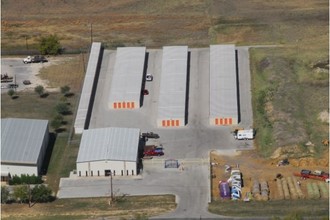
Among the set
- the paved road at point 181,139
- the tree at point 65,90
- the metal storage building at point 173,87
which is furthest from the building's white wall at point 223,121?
the tree at point 65,90

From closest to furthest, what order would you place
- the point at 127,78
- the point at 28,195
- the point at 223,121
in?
1. the point at 28,195
2. the point at 223,121
3. the point at 127,78

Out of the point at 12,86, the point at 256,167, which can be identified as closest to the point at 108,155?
the point at 256,167

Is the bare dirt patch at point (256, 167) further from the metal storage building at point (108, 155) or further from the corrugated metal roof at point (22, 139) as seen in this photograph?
the corrugated metal roof at point (22, 139)

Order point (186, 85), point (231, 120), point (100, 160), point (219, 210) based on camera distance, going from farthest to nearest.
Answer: point (186, 85) → point (231, 120) → point (100, 160) → point (219, 210)

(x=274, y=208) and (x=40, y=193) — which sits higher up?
(x=40, y=193)

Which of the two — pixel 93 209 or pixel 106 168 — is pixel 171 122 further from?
pixel 93 209

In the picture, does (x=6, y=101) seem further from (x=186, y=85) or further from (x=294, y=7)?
(x=294, y=7)

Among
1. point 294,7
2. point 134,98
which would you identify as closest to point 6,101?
point 134,98
